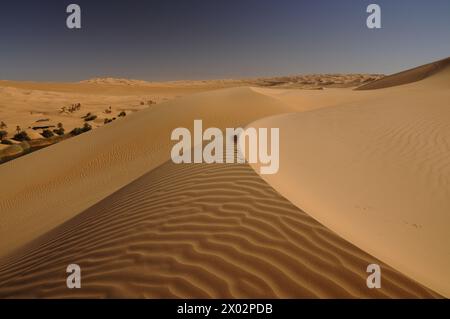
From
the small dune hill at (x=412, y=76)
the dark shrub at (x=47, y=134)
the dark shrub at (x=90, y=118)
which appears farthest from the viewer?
the small dune hill at (x=412, y=76)

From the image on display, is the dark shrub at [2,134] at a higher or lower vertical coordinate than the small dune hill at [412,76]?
lower

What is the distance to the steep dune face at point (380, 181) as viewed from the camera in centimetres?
345

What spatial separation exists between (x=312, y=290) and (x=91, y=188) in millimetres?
7470

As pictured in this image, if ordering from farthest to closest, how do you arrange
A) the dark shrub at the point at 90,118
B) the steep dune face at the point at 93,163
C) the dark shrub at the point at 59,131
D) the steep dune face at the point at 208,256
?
the dark shrub at the point at 90,118 < the dark shrub at the point at 59,131 < the steep dune face at the point at 93,163 < the steep dune face at the point at 208,256

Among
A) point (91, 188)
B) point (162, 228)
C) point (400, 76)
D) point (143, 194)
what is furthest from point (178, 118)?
point (400, 76)

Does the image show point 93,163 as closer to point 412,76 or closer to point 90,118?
point 90,118

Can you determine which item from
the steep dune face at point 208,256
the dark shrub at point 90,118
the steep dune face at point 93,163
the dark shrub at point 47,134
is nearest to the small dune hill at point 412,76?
the steep dune face at point 93,163

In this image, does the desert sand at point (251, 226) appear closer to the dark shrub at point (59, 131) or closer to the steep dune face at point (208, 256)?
the steep dune face at point (208, 256)

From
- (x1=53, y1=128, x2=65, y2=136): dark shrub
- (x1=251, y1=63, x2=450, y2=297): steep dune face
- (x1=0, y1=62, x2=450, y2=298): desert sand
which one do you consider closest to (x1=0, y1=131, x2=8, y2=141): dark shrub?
(x1=53, y1=128, x2=65, y2=136): dark shrub

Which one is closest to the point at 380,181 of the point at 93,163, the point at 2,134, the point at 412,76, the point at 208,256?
the point at 208,256

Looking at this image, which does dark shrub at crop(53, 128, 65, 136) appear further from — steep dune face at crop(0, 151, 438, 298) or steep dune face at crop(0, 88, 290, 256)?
steep dune face at crop(0, 151, 438, 298)

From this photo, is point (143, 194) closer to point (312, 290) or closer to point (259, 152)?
point (259, 152)

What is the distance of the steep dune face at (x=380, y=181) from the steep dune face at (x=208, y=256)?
1.31 feet
